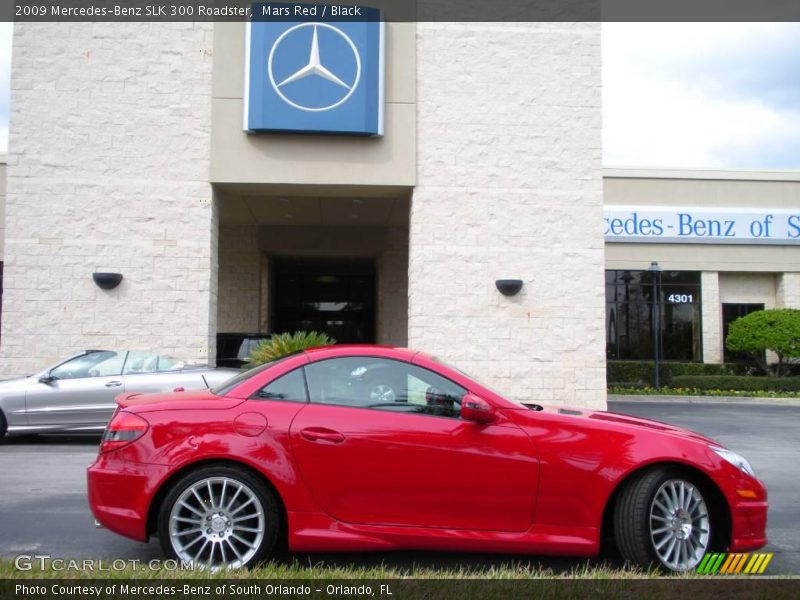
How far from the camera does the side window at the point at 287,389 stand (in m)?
4.89

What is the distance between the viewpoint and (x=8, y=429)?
10672mm

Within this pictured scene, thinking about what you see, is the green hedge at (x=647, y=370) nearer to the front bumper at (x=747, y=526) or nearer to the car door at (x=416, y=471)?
the front bumper at (x=747, y=526)

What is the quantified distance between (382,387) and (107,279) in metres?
9.68

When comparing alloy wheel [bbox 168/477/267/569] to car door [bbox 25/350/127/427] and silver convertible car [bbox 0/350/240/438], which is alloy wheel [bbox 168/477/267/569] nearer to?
silver convertible car [bbox 0/350/240/438]

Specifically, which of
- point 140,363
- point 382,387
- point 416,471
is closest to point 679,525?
point 416,471

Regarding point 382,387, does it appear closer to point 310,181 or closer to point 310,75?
point 310,181

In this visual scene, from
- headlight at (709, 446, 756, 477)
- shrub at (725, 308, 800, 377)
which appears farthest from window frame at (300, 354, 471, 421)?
shrub at (725, 308, 800, 377)

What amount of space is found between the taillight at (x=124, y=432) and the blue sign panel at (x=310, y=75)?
30.9 ft

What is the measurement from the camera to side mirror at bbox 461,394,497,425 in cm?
472

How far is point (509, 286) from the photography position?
1370cm

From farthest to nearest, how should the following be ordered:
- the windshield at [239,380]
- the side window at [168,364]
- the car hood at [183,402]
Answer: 1. the side window at [168,364]
2. the windshield at [239,380]
3. the car hood at [183,402]

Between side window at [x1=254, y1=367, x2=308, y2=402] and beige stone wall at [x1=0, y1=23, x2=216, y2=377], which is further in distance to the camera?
beige stone wall at [x1=0, y1=23, x2=216, y2=377]

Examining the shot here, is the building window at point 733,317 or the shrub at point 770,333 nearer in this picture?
the shrub at point 770,333

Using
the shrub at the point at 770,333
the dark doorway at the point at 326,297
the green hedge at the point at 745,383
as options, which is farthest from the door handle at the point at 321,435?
the shrub at the point at 770,333
